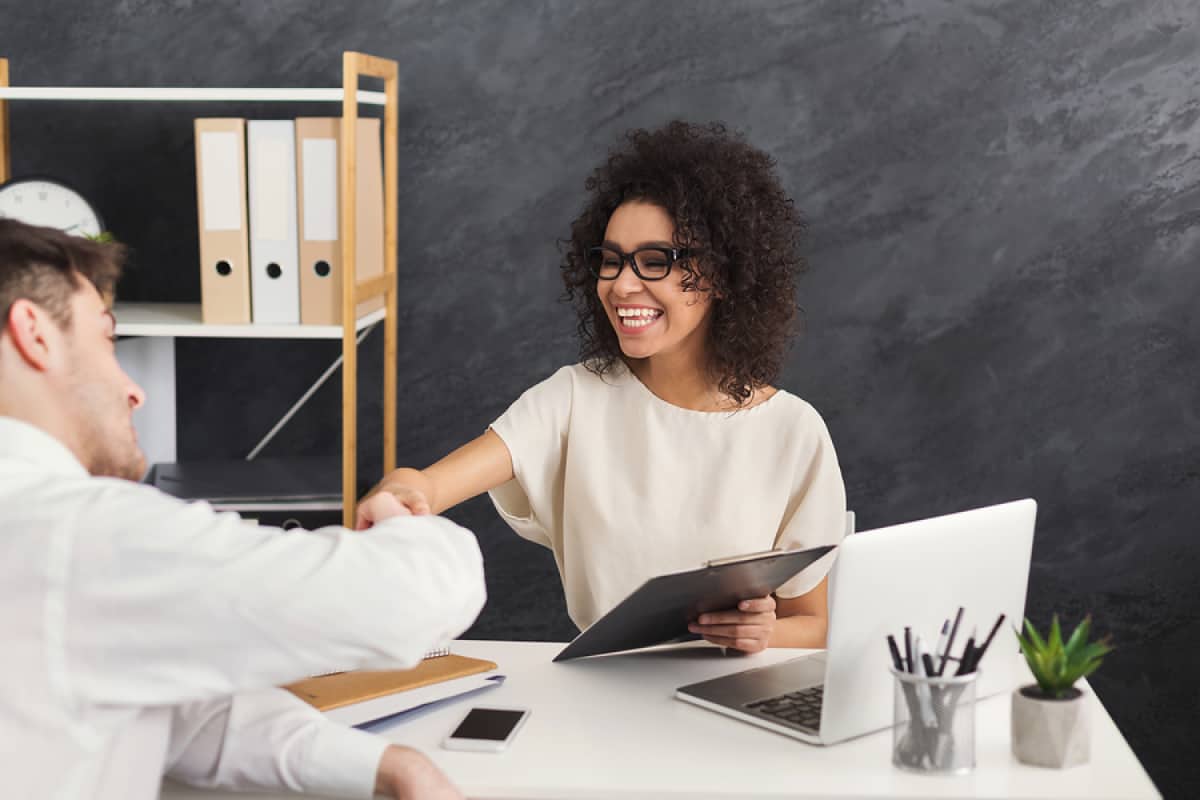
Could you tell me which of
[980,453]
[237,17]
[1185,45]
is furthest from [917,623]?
[237,17]

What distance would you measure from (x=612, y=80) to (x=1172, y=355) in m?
1.38

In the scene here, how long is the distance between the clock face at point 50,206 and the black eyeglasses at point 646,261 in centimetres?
112

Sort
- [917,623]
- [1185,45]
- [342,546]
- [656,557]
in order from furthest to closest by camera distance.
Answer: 1. [1185,45]
2. [656,557]
3. [917,623]
4. [342,546]

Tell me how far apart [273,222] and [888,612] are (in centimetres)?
152

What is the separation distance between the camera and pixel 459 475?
199 centimetres

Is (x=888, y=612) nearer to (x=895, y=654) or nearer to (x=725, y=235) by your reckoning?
(x=895, y=654)

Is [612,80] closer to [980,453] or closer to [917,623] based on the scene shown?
[980,453]

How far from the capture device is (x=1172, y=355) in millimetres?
2889

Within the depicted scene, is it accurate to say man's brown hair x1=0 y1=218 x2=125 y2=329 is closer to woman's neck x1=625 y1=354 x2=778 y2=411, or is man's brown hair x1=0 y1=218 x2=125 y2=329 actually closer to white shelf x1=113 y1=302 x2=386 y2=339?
woman's neck x1=625 y1=354 x2=778 y2=411

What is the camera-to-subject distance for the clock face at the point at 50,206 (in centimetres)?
254

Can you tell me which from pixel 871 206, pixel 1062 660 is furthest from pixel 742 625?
pixel 871 206

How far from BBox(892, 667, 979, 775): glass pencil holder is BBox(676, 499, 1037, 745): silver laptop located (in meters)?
0.07

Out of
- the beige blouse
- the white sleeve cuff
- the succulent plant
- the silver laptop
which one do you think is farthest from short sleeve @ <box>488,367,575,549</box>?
the succulent plant

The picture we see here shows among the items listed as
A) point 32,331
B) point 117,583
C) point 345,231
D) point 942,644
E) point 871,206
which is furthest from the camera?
point 871,206
